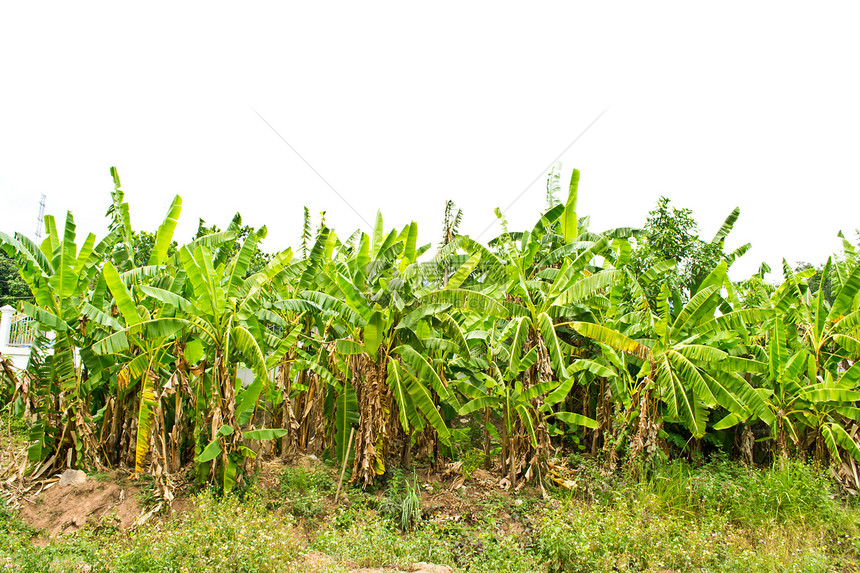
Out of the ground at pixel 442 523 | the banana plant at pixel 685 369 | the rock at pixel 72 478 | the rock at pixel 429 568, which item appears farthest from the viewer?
the banana plant at pixel 685 369

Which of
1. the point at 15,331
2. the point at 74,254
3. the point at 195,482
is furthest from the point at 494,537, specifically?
the point at 15,331

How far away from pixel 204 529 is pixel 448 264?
162 inches

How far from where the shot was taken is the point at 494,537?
5609mm

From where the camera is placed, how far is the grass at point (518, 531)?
15.2 ft

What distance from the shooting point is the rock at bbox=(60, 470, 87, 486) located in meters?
5.95

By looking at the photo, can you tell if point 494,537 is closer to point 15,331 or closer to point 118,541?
point 118,541

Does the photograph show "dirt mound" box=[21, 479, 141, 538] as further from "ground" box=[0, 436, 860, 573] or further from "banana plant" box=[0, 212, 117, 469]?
"banana plant" box=[0, 212, 117, 469]

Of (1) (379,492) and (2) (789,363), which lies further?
(2) (789,363)

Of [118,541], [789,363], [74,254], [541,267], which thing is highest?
[541,267]

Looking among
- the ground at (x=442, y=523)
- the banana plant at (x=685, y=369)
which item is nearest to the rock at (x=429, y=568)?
the ground at (x=442, y=523)

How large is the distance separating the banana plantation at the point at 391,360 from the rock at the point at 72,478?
20 centimetres

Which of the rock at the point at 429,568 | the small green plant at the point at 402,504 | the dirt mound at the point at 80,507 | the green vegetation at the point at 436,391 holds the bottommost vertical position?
the dirt mound at the point at 80,507

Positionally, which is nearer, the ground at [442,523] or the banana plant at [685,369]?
the ground at [442,523]

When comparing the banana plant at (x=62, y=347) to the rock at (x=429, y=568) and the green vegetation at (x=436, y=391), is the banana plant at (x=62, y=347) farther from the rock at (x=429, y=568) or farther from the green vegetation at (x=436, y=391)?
the rock at (x=429, y=568)
